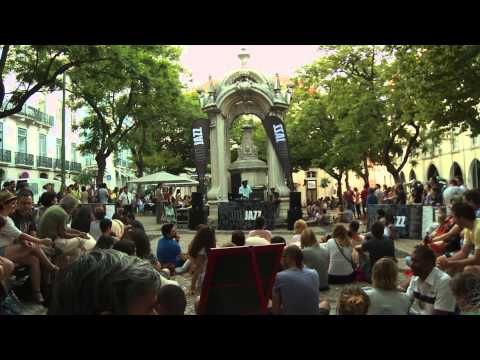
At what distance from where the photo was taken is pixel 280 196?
23812mm

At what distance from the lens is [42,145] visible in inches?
2015

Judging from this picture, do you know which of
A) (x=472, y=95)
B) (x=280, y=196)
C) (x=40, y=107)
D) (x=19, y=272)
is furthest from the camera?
(x=40, y=107)

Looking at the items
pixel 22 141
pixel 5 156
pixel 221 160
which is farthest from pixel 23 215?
pixel 22 141

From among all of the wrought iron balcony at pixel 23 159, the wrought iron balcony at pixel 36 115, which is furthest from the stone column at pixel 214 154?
the wrought iron balcony at pixel 36 115

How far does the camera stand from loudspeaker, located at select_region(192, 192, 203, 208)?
20.4 metres

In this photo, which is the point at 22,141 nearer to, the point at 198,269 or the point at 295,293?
the point at 198,269

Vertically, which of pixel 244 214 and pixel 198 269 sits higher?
pixel 244 214

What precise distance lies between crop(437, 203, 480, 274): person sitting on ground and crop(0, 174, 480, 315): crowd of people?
1cm

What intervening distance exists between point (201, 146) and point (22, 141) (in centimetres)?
2972

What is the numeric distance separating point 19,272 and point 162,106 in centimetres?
2291

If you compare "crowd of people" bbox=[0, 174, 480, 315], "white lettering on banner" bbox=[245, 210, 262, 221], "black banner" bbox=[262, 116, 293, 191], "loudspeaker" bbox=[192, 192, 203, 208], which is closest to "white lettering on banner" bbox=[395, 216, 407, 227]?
"white lettering on banner" bbox=[245, 210, 262, 221]

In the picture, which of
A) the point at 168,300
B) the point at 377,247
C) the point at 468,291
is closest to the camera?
the point at 168,300
